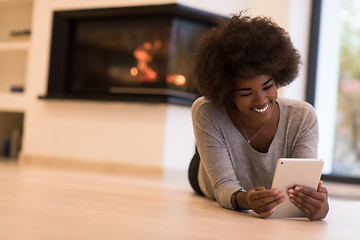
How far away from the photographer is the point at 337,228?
174cm

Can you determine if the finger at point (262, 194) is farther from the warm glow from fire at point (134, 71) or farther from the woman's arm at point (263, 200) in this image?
the warm glow from fire at point (134, 71)

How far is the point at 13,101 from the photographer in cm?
492

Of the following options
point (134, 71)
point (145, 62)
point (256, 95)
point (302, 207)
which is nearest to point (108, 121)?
point (134, 71)

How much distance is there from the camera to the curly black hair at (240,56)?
175 cm

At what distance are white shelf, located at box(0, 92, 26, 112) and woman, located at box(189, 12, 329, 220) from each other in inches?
124

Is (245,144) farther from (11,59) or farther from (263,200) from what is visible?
(11,59)

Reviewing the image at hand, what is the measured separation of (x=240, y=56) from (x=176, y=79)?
254cm

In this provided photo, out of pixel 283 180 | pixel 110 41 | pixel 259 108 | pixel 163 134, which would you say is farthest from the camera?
pixel 110 41

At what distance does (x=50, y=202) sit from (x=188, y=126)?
237 centimetres

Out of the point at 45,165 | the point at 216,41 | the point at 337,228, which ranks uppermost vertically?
the point at 216,41

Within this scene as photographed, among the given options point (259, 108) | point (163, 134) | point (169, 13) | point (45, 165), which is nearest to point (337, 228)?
point (259, 108)

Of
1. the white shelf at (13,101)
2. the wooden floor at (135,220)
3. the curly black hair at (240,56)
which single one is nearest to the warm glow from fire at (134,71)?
the white shelf at (13,101)

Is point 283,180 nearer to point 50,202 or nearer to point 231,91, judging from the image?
point 231,91

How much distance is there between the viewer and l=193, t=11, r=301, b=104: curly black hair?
1746 millimetres
